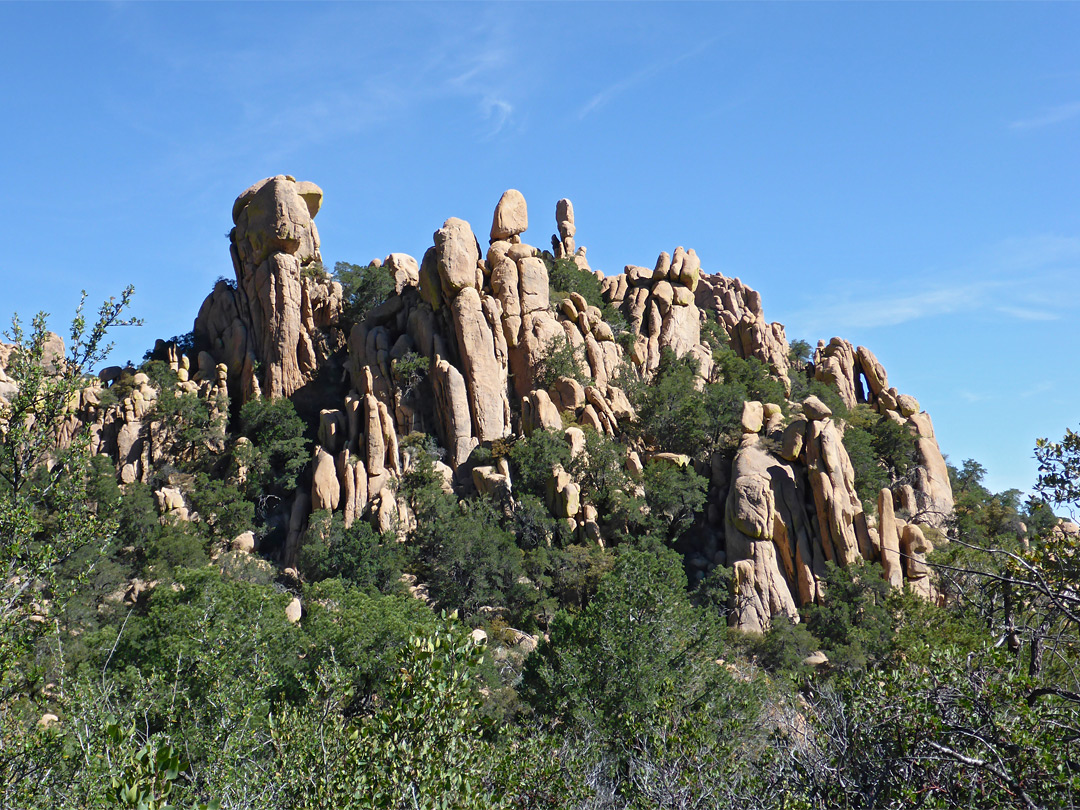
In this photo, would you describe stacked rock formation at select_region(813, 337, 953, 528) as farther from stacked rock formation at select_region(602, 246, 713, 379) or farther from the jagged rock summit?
stacked rock formation at select_region(602, 246, 713, 379)

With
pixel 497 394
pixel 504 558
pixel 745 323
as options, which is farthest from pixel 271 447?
pixel 745 323

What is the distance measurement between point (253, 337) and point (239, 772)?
150 ft

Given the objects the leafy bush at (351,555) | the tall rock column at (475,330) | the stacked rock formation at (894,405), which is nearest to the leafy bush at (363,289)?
the tall rock column at (475,330)

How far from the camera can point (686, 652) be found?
23734mm

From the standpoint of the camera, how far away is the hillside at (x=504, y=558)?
8.84 m

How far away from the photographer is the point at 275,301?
172 feet

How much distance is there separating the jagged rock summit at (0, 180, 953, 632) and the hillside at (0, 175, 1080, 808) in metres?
0.20

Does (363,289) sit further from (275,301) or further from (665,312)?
(665,312)

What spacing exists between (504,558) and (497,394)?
11.4m

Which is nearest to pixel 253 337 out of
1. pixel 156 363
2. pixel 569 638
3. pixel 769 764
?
pixel 156 363

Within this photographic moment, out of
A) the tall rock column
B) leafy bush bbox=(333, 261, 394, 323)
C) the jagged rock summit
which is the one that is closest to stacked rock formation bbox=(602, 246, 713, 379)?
the jagged rock summit

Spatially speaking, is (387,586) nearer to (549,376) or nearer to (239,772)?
(549,376)

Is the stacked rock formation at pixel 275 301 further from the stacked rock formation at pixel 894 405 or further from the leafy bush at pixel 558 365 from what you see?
the stacked rock formation at pixel 894 405

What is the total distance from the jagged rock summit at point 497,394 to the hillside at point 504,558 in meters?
0.20
